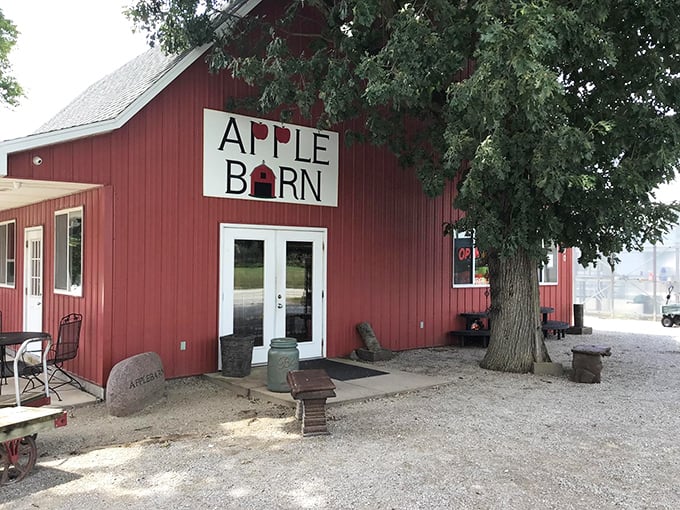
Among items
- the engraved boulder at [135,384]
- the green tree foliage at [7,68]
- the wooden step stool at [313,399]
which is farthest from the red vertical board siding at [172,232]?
the green tree foliage at [7,68]

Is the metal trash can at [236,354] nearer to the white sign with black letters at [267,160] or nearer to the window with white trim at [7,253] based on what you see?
the white sign with black letters at [267,160]

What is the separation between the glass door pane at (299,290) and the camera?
8.87 metres

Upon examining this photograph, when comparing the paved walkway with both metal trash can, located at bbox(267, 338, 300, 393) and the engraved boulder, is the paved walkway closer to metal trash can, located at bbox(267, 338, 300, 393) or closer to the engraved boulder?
metal trash can, located at bbox(267, 338, 300, 393)

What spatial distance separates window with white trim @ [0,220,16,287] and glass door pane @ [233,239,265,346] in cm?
500

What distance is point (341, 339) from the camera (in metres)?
9.54

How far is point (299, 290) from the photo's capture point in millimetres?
8992

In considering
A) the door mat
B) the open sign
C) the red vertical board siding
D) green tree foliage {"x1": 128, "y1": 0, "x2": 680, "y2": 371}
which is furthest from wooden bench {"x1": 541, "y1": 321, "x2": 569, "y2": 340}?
the door mat

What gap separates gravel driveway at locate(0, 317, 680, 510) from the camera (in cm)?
396

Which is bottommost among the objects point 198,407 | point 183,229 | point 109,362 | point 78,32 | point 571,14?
point 198,407

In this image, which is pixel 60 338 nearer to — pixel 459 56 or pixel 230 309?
pixel 230 309

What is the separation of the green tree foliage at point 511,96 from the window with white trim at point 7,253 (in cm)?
511

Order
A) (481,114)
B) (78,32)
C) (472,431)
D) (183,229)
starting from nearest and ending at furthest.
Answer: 1. (472,431)
2. (481,114)
3. (183,229)
4. (78,32)

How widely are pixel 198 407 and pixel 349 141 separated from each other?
448 cm

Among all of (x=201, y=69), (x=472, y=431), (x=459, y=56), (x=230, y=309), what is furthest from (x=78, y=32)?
(x=472, y=431)
